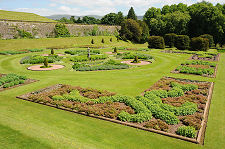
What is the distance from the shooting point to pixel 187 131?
9289 mm

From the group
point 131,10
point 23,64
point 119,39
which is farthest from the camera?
point 131,10

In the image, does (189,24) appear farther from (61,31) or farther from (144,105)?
(144,105)

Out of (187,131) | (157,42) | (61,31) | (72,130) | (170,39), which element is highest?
(61,31)

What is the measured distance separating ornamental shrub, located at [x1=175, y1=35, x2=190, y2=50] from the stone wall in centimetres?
3827

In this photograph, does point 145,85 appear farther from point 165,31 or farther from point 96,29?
point 96,29

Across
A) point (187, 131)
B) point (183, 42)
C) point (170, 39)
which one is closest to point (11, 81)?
point (187, 131)

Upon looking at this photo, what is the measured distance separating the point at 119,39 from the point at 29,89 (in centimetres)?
6148

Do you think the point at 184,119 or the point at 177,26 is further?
the point at 177,26

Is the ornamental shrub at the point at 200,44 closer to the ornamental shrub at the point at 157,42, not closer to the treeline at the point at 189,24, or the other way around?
the ornamental shrub at the point at 157,42

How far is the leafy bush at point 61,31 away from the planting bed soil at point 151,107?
5476cm

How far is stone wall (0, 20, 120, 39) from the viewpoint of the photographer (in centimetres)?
5528

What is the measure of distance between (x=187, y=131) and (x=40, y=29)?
66.2 meters

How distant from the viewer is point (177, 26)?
6575 cm

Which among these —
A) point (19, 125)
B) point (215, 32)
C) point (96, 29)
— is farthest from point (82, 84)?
point (96, 29)
